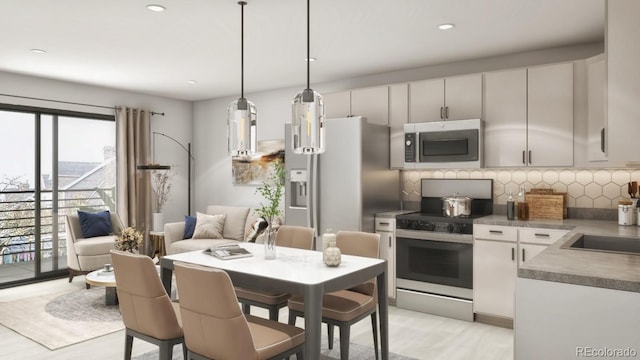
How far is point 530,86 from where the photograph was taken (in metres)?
4.12

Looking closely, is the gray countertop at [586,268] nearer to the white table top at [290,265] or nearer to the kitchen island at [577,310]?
the kitchen island at [577,310]

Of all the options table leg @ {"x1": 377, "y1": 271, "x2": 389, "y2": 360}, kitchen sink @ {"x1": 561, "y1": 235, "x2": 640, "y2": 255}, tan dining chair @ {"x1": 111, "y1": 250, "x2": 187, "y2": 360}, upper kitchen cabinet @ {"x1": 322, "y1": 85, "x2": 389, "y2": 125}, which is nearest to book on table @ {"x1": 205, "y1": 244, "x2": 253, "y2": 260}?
tan dining chair @ {"x1": 111, "y1": 250, "x2": 187, "y2": 360}

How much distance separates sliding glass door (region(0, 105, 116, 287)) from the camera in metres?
5.54

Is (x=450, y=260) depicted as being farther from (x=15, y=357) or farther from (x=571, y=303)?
(x=15, y=357)

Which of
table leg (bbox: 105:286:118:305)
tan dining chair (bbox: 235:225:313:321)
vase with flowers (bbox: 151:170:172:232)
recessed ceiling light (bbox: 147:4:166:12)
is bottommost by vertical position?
table leg (bbox: 105:286:118:305)

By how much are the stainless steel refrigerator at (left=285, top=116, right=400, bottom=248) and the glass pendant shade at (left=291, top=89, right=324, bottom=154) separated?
2.08 m

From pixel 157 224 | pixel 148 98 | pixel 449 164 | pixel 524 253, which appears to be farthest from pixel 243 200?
pixel 524 253

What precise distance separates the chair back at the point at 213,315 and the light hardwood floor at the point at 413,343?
1.44m

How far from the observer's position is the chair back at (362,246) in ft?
11.1

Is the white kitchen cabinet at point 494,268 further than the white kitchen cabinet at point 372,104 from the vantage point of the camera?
No

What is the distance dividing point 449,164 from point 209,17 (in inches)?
101

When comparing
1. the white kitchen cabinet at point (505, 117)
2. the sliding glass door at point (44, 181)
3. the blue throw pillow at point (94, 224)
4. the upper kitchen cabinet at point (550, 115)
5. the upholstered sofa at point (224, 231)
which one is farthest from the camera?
the upholstered sofa at point (224, 231)

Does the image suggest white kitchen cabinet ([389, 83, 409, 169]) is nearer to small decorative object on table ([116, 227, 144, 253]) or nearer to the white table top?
the white table top

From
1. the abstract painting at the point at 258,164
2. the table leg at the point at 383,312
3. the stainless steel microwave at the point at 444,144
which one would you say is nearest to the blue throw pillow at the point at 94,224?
the abstract painting at the point at 258,164
